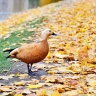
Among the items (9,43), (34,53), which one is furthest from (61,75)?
(9,43)

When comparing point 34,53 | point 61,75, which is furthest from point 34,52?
point 61,75

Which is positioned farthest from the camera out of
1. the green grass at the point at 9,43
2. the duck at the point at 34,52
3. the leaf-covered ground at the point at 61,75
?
the green grass at the point at 9,43

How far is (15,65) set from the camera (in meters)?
6.01

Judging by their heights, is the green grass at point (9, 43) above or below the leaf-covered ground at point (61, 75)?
above

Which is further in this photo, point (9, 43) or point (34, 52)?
point (9, 43)

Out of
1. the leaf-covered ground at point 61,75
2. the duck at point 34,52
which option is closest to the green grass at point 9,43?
the leaf-covered ground at point 61,75

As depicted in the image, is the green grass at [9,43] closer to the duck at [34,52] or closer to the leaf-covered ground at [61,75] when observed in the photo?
the leaf-covered ground at [61,75]

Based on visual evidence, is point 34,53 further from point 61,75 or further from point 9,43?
point 9,43

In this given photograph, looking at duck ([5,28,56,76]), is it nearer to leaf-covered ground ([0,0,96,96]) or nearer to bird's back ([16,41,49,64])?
bird's back ([16,41,49,64])

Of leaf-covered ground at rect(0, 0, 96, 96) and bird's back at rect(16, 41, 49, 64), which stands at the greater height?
bird's back at rect(16, 41, 49, 64)

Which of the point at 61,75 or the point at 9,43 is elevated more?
the point at 9,43

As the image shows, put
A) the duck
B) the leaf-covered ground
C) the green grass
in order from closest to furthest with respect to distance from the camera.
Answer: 1. the leaf-covered ground
2. the duck
3. the green grass

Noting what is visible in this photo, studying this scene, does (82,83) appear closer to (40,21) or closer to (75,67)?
(75,67)

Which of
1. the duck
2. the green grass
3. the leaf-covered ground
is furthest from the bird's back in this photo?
the green grass
